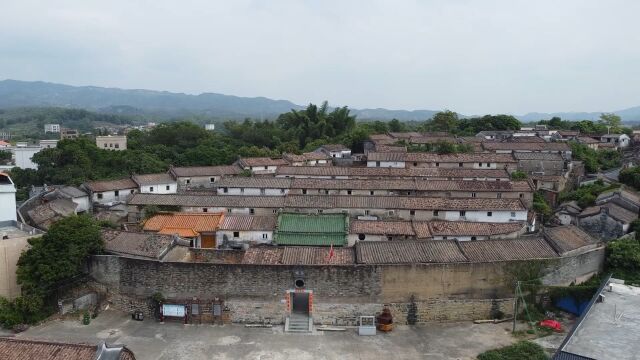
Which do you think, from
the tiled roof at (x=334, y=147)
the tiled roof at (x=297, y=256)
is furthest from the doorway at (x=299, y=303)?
the tiled roof at (x=334, y=147)

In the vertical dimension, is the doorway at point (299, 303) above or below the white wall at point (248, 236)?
below

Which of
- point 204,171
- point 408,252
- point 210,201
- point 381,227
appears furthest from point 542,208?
point 204,171

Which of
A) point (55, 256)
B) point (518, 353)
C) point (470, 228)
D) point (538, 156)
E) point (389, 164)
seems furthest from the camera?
point (538, 156)

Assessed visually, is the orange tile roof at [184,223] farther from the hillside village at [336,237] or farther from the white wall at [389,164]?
the white wall at [389,164]

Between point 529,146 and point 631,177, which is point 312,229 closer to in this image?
point 631,177

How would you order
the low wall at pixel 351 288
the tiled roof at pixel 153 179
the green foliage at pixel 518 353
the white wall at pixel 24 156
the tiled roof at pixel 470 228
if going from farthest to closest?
1. the white wall at pixel 24 156
2. the tiled roof at pixel 153 179
3. the tiled roof at pixel 470 228
4. the low wall at pixel 351 288
5. the green foliage at pixel 518 353

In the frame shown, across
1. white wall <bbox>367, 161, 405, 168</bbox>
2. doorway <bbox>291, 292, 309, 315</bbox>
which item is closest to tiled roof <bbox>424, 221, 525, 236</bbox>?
doorway <bbox>291, 292, 309, 315</bbox>

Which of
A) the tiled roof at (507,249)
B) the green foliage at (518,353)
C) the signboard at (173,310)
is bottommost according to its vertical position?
the signboard at (173,310)

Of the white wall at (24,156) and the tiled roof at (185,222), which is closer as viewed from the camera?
the tiled roof at (185,222)
